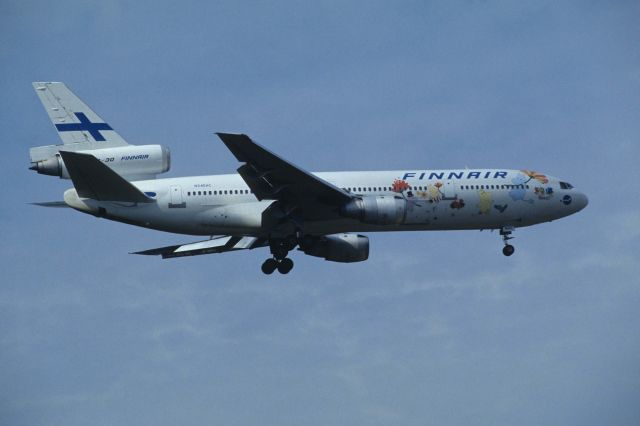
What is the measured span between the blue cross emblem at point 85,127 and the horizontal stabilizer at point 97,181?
405 cm

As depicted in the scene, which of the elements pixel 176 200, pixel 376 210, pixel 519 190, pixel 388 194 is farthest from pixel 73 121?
pixel 519 190

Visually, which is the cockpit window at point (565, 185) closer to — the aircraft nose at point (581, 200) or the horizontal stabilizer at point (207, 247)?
the aircraft nose at point (581, 200)

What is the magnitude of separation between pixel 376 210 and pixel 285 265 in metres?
6.30

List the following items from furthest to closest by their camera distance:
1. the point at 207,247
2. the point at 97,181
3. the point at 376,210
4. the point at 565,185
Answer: the point at 207,247
the point at 565,185
the point at 376,210
the point at 97,181

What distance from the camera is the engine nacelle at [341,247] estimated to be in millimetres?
50031

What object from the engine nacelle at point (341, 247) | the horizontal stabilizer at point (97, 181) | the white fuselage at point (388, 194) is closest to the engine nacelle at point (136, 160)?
the white fuselage at point (388, 194)

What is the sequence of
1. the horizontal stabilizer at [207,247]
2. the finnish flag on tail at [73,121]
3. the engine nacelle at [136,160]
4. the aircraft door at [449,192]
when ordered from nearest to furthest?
1. the engine nacelle at [136,160]
2. the finnish flag on tail at [73,121]
3. the aircraft door at [449,192]
4. the horizontal stabilizer at [207,247]

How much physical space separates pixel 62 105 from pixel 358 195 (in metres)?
13.3

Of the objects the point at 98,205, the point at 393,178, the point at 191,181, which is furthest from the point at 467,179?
the point at 98,205

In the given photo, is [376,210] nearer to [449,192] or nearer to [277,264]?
[449,192]

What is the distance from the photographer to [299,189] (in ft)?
144

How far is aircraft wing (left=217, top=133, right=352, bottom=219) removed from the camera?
4147 centimetres

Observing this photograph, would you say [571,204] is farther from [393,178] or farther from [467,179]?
[393,178]

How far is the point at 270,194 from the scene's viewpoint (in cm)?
4397
